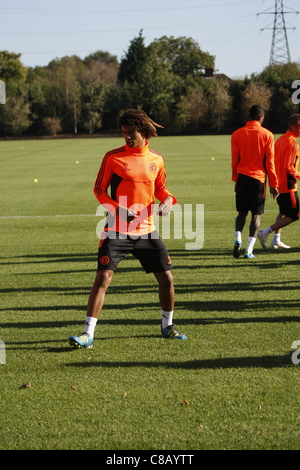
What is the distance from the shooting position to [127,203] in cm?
593

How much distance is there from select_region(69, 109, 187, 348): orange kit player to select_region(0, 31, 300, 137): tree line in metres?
78.0

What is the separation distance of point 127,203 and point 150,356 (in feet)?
4.51

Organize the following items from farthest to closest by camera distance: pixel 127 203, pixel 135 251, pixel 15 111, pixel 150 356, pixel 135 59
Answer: pixel 135 59
pixel 15 111
pixel 135 251
pixel 127 203
pixel 150 356

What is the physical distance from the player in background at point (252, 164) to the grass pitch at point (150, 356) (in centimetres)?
78

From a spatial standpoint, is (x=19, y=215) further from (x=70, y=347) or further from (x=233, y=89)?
(x=233, y=89)

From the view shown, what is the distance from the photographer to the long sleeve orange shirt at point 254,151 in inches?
396

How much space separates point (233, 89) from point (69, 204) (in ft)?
257

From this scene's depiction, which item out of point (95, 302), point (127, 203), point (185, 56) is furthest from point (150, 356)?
point (185, 56)

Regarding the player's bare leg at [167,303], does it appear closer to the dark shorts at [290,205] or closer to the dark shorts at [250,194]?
the dark shorts at [250,194]

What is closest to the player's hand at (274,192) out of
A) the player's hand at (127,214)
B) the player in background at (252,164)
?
the player in background at (252,164)

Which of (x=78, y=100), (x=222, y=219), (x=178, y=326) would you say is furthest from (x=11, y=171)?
(x=78, y=100)

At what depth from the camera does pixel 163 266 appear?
611 cm

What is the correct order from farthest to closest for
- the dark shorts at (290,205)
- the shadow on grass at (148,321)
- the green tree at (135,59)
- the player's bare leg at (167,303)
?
the green tree at (135,59)
the dark shorts at (290,205)
the shadow on grass at (148,321)
the player's bare leg at (167,303)

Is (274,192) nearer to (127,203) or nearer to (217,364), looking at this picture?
(127,203)
